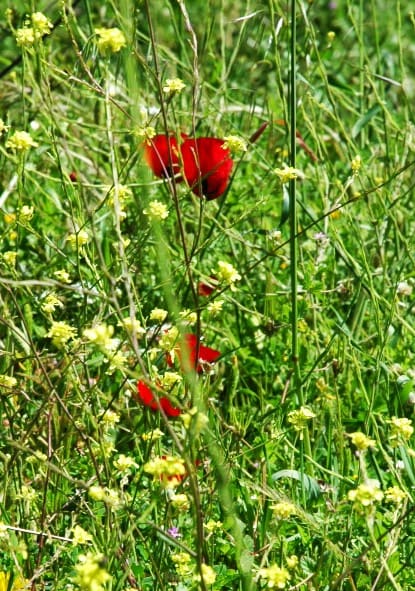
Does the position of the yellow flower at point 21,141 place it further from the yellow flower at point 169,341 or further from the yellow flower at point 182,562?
the yellow flower at point 182,562

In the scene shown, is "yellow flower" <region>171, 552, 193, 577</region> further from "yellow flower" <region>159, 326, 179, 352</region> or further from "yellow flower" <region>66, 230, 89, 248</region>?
"yellow flower" <region>66, 230, 89, 248</region>

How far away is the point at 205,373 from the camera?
59.9 inches

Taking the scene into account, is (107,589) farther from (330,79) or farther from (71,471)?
(330,79)

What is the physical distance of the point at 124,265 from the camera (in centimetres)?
118

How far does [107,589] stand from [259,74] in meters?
2.17

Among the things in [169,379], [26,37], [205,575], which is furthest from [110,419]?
[26,37]

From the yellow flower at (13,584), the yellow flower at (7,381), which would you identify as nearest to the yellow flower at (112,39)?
the yellow flower at (7,381)

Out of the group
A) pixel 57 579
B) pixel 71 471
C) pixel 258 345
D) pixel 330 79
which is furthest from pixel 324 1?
pixel 57 579

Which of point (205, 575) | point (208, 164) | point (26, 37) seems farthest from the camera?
point (208, 164)

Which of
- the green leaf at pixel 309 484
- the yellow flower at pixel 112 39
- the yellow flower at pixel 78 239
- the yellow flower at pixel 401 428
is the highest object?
the yellow flower at pixel 112 39

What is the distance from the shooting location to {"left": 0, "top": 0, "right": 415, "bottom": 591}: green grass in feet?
4.07

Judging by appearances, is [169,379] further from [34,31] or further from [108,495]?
[34,31]

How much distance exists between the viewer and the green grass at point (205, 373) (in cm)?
124

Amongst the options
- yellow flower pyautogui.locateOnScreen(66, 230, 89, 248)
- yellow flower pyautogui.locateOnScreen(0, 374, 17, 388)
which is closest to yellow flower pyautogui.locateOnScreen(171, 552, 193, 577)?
yellow flower pyautogui.locateOnScreen(0, 374, 17, 388)
